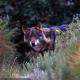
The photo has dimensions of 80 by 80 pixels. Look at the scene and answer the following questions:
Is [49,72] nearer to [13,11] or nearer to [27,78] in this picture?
[27,78]

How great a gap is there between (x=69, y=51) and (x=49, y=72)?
1.31ft

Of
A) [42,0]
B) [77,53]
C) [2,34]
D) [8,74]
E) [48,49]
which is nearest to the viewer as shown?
[77,53]

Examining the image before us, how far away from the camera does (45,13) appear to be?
11.5 metres

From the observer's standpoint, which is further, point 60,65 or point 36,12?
point 36,12

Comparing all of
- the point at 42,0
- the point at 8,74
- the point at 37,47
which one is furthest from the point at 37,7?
the point at 8,74

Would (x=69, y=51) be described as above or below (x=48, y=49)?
above

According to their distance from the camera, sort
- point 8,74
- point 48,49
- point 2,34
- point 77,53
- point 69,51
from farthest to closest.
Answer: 1. point 48,49
2. point 2,34
3. point 8,74
4. point 69,51
5. point 77,53

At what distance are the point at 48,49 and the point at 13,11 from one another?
2.26 meters

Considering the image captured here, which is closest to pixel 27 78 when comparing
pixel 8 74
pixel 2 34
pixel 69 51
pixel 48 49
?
pixel 8 74

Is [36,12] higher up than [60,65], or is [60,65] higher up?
[60,65]

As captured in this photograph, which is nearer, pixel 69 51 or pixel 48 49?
pixel 69 51

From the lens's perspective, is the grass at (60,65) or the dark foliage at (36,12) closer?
the grass at (60,65)

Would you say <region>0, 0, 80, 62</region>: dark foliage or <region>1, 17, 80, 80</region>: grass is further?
<region>0, 0, 80, 62</region>: dark foliage

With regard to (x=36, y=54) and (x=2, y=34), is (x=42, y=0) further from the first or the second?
(x=2, y=34)
